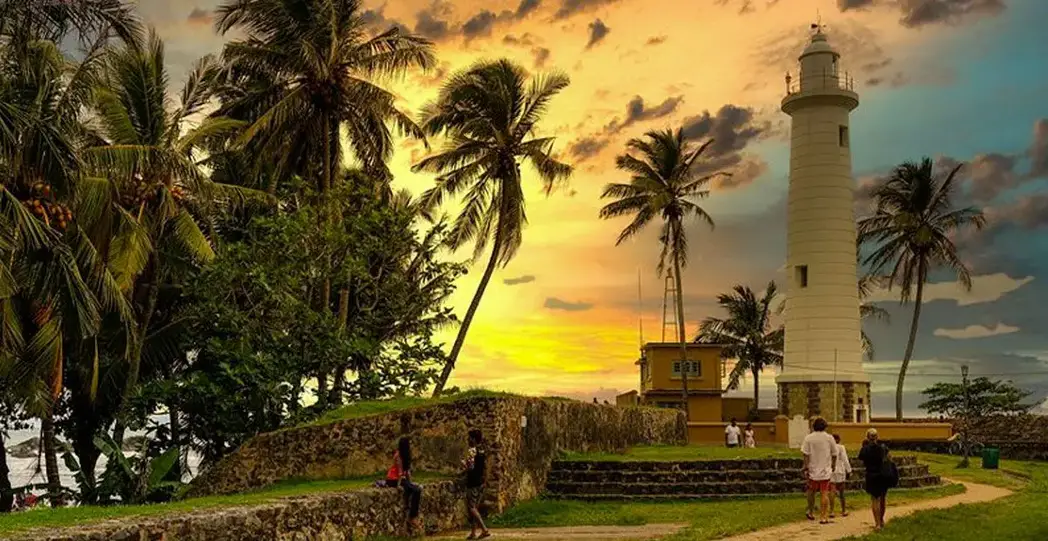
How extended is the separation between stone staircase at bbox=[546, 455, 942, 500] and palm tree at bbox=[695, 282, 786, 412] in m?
38.8

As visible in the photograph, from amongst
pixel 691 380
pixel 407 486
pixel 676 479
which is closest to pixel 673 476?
pixel 676 479

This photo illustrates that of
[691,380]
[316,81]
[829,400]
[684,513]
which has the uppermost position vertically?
[316,81]

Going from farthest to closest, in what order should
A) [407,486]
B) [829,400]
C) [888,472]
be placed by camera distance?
[829,400] → [407,486] → [888,472]

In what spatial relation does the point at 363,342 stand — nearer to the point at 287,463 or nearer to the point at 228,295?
the point at 228,295

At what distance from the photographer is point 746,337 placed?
200 feet

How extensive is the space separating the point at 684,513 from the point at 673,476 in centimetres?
320

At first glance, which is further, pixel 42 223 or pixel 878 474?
pixel 42 223

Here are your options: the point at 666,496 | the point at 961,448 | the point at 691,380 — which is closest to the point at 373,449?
the point at 666,496

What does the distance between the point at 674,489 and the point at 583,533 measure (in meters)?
5.58

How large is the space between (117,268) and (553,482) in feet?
34.6

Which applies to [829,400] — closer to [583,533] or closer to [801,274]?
[801,274]

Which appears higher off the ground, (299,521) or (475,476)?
(475,476)

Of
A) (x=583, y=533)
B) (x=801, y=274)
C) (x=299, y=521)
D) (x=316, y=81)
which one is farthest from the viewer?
(x=801, y=274)

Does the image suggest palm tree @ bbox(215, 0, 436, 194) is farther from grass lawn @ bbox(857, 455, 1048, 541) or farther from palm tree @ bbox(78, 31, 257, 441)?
grass lawn @ bbox(857, 455, 1048, 541)
